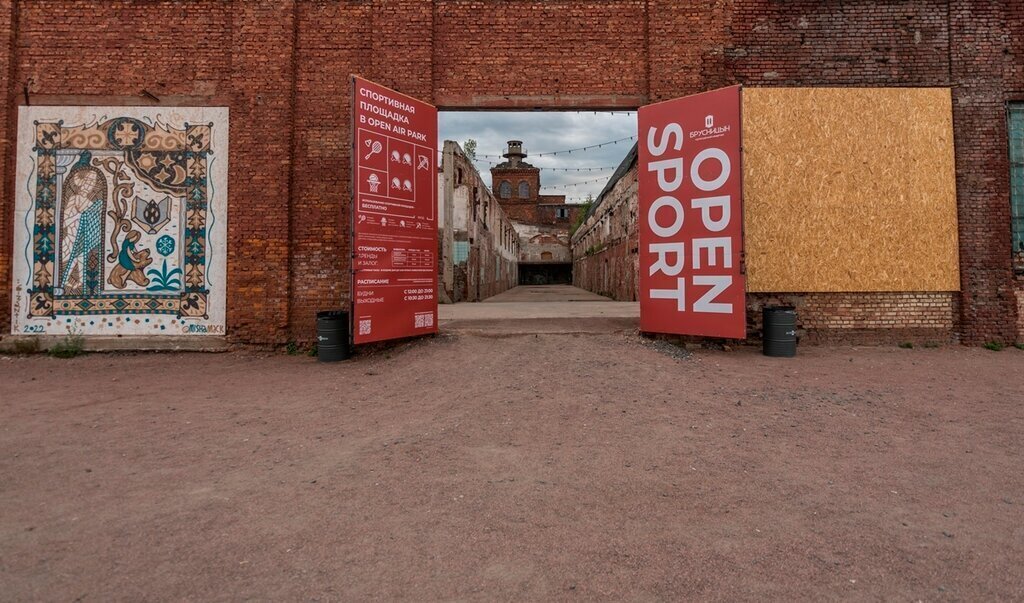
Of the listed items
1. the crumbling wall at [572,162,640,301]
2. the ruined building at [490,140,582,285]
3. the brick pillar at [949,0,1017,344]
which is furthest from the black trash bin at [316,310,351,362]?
the ruined building at [490,140,582,285]

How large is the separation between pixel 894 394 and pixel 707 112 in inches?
180

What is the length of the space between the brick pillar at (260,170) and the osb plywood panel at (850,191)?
25.0 ft

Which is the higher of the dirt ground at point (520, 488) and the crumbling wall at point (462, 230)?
the crumbling wall at point (462, 230)

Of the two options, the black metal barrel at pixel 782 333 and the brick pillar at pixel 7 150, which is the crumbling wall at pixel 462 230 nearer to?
the brick pillar at pixel 7 150

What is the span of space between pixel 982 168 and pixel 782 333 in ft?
15.0

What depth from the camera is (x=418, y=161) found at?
8125 millimetres

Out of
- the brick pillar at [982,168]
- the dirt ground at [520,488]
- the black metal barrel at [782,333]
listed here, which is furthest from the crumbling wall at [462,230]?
the brick pillar at [982,168]

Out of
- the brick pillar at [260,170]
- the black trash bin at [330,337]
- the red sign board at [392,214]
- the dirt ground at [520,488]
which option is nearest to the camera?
the dirt ground at [520,488]

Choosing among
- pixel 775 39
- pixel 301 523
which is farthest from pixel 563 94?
pixel 301 523

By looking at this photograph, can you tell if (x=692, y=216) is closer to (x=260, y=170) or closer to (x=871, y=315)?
(x=871, y=315)

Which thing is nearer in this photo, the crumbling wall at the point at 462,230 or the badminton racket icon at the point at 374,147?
the badminton racket icon at the point at 374,147

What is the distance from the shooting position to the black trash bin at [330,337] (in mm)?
7469
